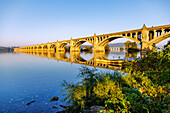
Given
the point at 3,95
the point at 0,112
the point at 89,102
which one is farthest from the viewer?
the point at 3,95

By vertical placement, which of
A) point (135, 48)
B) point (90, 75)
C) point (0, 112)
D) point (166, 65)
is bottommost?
point (0, 112)

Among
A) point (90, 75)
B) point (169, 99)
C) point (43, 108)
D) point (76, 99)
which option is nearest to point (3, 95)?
point (43, 108)

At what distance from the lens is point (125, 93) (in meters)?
5.41

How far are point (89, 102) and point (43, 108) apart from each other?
300 centimetres

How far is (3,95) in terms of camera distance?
8672 millimetres

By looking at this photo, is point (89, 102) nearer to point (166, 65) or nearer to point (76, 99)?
point (76, 99)

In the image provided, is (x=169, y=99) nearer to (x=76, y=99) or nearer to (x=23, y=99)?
(x=76, y=99)

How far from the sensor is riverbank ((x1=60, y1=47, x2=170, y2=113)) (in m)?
4.24

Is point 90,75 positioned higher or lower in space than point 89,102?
higher

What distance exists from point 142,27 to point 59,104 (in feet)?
136

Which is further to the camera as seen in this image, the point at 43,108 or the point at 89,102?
the point at 43,108

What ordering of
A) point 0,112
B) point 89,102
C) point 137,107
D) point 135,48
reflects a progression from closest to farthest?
1. point 137,107
2. point 89,102
3. point 0,112
4. point 135,48

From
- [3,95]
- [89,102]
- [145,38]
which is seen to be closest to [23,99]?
[3,95]

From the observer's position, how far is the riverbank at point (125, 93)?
4242mm
